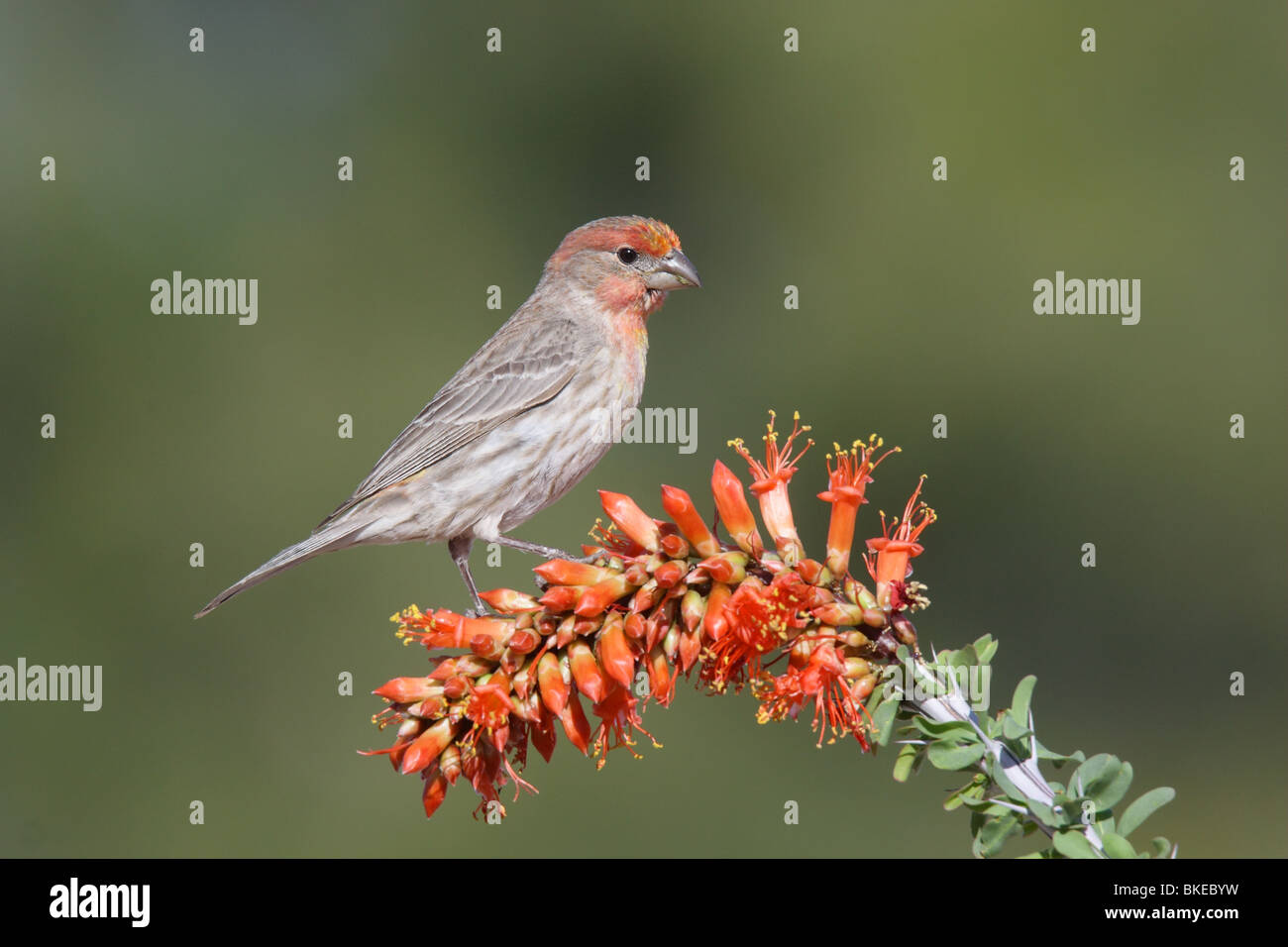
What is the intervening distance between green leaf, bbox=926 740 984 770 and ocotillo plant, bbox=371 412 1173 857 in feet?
0.16

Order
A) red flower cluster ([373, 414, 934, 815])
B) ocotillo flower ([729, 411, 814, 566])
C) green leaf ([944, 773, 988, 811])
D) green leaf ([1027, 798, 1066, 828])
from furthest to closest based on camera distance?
ocotillo flower ([729, 411, 814, 566]), red flower cluster ([373, 414, 934, 815]), green leaf ([944, 773, 988, 811]), green leaf ([1027, 798, 1066, 828])

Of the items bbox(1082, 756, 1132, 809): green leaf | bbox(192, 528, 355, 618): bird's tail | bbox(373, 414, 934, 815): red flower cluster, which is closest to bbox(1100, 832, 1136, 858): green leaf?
bbox(1082, 756, 1132, 809): green leaf

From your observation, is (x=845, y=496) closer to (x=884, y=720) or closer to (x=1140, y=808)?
(x=884, y=720)

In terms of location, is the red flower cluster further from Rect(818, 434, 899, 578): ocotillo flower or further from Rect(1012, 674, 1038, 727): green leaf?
Rect(1012, 674, 1038, 727): green leaf

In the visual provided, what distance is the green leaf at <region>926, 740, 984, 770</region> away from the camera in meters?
2.41

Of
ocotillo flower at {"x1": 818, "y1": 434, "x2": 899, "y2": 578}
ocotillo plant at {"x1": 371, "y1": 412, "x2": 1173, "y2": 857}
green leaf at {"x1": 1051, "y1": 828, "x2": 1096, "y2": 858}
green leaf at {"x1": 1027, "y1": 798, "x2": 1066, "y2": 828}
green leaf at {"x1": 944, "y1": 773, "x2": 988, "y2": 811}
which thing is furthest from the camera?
ocotillo flower at {"x1": 818, "y1": 434, "x2": 899, "y2": 578}

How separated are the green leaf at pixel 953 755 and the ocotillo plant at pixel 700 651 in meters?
0.05

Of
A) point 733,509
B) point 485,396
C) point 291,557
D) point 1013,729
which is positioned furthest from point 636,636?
point 485,396

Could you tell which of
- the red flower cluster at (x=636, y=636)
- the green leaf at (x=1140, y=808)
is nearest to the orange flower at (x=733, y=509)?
the red flower cluster at (x=636, y=636)

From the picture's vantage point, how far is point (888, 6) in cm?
1386

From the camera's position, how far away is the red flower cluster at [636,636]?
9.42ft

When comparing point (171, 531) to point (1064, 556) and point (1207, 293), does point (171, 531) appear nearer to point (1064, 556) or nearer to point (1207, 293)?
point (1064, 556)

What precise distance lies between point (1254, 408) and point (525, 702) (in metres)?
10.6

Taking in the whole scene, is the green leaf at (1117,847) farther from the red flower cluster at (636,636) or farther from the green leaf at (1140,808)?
the red flower cluster at (636,636)
